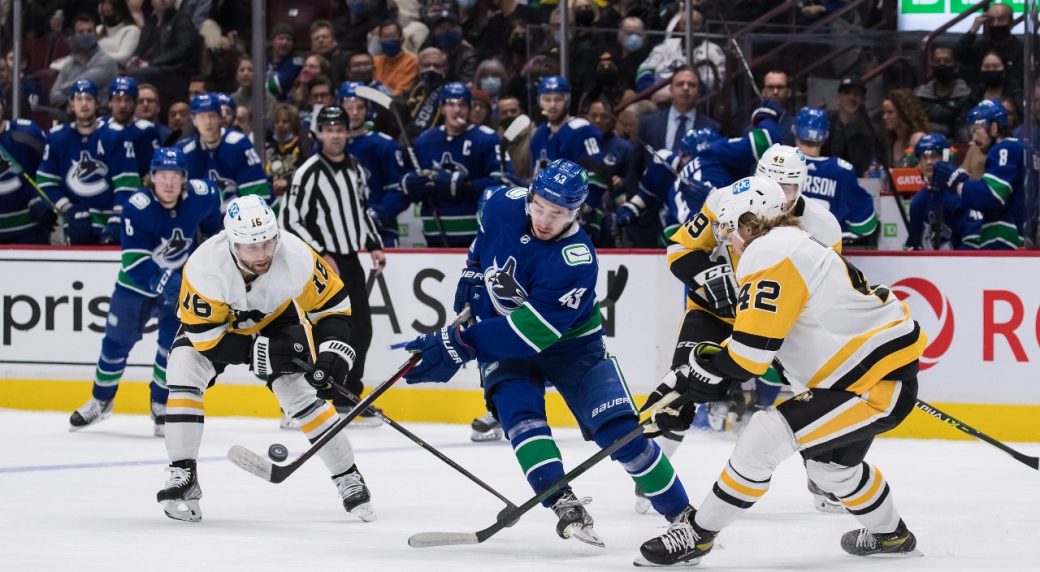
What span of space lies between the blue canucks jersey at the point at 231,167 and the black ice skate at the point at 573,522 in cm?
466

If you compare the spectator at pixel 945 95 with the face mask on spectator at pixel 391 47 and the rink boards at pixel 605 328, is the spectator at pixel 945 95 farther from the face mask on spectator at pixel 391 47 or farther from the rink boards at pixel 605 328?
the face mask on spectator at pixel 391 47

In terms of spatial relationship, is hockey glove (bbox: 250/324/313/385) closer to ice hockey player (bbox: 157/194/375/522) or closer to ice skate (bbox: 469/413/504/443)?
ice hockey player (bbox: 157/194/375/522)

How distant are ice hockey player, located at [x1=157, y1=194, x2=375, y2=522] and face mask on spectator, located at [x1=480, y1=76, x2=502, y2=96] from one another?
179 inches

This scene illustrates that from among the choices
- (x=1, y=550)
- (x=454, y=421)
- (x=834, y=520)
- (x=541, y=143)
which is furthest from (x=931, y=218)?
(x=1, y=550)

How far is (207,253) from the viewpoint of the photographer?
213 inches

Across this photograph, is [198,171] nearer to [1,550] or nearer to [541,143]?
[541,143]

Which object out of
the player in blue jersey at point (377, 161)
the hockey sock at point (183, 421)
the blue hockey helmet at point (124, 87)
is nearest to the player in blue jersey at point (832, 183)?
the player in blue jersey at point (377, 161)

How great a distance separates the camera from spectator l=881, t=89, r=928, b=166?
Result: 9305 mm

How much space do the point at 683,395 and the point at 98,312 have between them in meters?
5.22

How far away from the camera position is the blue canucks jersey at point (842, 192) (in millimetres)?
8047

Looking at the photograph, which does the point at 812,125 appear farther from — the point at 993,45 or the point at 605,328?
the point at 993,45

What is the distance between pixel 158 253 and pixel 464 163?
1.98 m

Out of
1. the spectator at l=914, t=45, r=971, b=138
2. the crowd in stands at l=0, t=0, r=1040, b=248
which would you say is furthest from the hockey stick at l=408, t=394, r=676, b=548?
the spectator at l=914, t=45, r=971, b=138

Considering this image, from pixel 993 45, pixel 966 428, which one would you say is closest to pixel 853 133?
pixel 993 45
